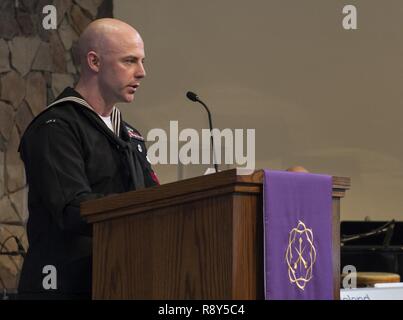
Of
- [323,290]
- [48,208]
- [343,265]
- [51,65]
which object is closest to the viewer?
[323,290]

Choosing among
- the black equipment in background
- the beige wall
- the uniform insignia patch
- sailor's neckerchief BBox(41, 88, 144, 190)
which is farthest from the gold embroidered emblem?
the beige wall

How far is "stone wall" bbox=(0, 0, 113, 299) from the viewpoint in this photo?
24.9 ft

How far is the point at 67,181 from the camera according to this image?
2750mm

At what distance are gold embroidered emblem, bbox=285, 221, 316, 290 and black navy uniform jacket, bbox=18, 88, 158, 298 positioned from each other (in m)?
0.68

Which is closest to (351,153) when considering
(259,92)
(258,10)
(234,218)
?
(259,92)

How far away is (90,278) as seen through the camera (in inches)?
111

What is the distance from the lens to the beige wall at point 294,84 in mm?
8281

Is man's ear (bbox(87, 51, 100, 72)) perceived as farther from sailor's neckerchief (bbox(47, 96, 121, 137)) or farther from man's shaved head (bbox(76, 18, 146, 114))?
sailor's neckerchief (bbox(47, 96, 121, 137))

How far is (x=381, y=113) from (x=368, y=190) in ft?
2.35

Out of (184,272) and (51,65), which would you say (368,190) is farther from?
(184,272)
